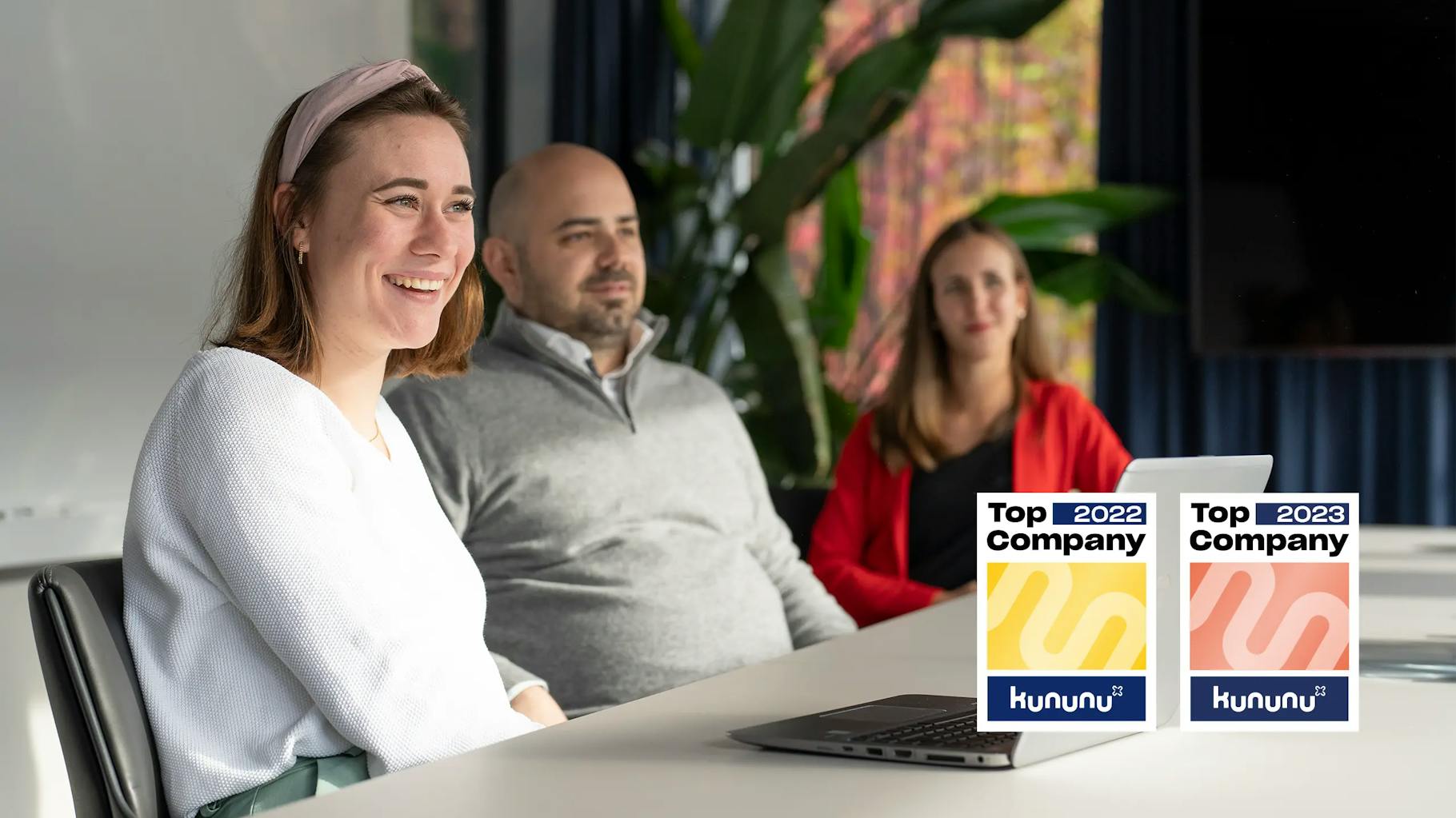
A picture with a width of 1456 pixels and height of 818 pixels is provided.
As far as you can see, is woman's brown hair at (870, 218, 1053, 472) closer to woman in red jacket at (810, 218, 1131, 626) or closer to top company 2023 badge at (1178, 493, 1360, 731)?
woman in red jacket at (810, 218, 1131, 626)

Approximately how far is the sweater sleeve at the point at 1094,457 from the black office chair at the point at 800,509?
443 millimetres

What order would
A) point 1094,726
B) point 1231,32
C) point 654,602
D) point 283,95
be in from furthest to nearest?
point 1231,32 < point 283,95 < point 654,602 < point 1094,726

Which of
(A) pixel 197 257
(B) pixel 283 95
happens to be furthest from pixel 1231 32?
(A) pixel 197 257

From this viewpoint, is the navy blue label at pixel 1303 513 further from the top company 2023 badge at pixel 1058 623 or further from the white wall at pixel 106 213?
the white wall at pixel 106 213

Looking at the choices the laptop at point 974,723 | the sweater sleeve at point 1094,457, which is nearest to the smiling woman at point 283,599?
the laptop at point 974,723

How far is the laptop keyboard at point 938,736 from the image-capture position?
3.17 feet

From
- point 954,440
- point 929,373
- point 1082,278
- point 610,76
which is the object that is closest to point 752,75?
point 610,76

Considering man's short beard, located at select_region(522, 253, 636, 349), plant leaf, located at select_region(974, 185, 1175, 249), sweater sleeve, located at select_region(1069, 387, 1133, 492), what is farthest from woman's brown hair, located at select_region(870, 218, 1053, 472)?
plant leaf, located at select_region(974, 185, 1175, 249)

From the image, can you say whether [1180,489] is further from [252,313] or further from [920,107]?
[920,107]

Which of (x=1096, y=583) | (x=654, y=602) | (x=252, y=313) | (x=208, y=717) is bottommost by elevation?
(x=654, y=602)

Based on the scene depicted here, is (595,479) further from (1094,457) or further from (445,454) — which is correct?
(1094,457)

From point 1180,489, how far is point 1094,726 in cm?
23

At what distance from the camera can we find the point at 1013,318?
2.72m

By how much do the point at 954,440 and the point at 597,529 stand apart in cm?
82
